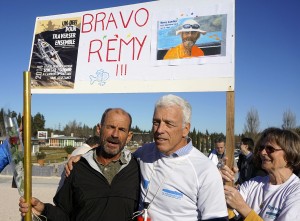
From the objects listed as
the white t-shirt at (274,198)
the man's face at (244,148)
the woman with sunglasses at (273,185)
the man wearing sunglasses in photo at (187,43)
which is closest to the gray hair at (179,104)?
the woman with sunglasses at (273,185)

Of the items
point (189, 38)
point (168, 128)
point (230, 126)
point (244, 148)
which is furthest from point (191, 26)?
point (244, 148)

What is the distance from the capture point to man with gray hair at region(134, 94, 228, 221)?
2480 millimetres

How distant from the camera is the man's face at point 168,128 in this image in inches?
104

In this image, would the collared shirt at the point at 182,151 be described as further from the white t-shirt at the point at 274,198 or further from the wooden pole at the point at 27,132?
the wooden pole at the point at 27,132

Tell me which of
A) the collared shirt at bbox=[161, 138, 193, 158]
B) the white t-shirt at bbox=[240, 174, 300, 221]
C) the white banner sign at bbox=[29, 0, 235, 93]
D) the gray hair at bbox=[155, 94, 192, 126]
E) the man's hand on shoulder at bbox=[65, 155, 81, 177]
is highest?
the white banner sign at bbox=[29, 0, 235, 93]

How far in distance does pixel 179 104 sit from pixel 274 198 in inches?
41.8

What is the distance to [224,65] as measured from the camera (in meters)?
3.51

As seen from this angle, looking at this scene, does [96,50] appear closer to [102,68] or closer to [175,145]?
[102,68]

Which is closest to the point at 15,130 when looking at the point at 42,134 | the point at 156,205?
the point at 156,205

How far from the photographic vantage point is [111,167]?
2898 millimetres

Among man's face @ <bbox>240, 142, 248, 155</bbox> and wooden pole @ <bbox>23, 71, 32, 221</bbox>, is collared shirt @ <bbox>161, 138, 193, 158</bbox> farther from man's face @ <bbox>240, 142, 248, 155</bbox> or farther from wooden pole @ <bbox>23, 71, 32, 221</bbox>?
man's face @ <bbox>240, 142, 248, 155</bbox>

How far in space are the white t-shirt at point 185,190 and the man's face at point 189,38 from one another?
147cm

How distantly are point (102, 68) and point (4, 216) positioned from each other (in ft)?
21.6

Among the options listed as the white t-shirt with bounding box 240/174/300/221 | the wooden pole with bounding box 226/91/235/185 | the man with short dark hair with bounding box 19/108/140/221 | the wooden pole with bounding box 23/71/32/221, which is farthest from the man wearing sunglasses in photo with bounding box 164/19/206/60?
the wooden pole with bounding box 23/71/32/221
